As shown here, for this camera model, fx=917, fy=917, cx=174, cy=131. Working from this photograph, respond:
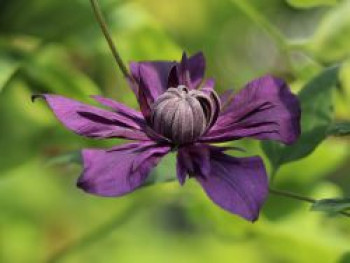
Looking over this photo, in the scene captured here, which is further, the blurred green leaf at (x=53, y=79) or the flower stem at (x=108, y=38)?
the blurred green leaf at (x=53, y=79)

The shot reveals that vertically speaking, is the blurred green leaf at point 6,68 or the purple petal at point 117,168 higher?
the blurred green leaf at point 6,68

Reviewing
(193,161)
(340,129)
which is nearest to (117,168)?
(193,161)

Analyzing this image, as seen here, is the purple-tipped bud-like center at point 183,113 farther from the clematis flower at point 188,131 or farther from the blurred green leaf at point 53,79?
the blurred green leaf at point 53,79

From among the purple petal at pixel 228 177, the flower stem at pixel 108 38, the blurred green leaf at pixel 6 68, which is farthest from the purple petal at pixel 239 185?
the blurred green leaf at pixel 6 68

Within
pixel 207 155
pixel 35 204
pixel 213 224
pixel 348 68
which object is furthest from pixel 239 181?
pixel 35 204

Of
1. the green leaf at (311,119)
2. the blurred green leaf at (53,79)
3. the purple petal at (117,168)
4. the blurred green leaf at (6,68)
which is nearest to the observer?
the purple petal at (117,168)

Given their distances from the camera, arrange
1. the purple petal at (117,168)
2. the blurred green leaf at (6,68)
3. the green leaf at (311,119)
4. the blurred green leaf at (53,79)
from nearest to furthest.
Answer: the purple petal at (117,168), the green leaf at (311,119), the blurred green leaf at (6,68), the blurred green leaf at (53,79)

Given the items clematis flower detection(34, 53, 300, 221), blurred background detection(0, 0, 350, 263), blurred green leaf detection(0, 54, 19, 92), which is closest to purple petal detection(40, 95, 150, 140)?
clematis flower detection(34, 53, 300, 221)
